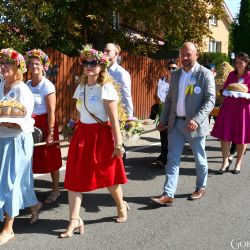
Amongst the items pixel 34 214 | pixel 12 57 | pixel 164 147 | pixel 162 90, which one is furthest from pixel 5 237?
pixel 162 90

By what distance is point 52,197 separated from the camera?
5.78 meters

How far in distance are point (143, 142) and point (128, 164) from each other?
234 cm

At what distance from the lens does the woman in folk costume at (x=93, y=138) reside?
4566 millimetres

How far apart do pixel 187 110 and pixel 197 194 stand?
3.79 ft

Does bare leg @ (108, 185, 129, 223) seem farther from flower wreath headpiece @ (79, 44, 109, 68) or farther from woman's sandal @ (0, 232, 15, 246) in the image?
flower wreath headpiece @ (79, 44, 109, 68)

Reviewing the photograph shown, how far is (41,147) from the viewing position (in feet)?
18.3

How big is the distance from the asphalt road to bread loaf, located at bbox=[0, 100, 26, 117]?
4.08ft

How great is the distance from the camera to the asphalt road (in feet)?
14.5

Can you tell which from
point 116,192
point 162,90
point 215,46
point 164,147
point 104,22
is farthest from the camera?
point 215,46

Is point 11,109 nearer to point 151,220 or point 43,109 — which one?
point 43,109

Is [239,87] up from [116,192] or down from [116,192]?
up

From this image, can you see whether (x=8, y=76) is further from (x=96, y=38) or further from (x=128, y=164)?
(x=96, y=38)

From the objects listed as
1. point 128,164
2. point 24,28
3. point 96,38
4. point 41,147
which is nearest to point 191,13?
point 96,38

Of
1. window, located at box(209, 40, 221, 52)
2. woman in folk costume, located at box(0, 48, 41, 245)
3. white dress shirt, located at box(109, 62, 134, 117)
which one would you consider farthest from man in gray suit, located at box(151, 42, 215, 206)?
window, located at box(209, 40, 221, 52)
